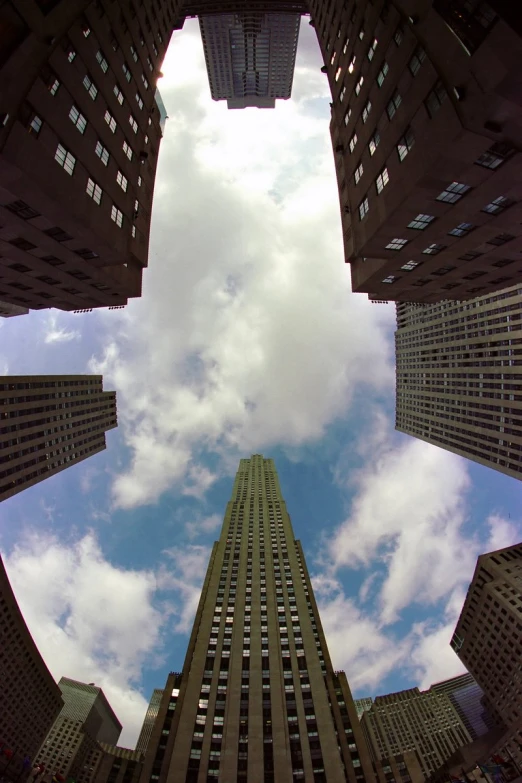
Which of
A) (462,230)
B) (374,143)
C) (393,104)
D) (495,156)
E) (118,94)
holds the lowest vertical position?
(495,156)

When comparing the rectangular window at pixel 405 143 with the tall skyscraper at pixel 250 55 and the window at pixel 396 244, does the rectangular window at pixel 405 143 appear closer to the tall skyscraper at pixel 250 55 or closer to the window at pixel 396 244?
the window at pixel 396 244

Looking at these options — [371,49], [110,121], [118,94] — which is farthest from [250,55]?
[110,121]

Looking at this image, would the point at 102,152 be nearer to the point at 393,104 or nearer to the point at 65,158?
the point at 65,158

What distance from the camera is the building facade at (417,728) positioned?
563 ft

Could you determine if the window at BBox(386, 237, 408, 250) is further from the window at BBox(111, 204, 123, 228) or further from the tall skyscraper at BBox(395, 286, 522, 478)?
the tall skyscraper at BBox(395, 286, 522, 478)

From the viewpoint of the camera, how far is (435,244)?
111ft

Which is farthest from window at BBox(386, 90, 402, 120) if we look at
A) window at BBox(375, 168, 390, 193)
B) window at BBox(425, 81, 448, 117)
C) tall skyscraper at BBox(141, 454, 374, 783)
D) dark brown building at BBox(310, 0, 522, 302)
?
tall skyscraper at BBox(141, 454, 374, 783)

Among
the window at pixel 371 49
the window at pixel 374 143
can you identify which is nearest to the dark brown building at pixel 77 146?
the window at pixel 374 143

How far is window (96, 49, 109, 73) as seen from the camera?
33103 mm

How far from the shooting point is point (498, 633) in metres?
110

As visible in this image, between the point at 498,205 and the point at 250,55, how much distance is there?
19223cm

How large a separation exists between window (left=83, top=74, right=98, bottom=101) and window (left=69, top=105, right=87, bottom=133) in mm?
2650

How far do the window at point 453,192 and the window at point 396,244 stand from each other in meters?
5.56

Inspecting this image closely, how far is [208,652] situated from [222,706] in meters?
10.4
